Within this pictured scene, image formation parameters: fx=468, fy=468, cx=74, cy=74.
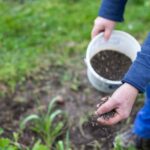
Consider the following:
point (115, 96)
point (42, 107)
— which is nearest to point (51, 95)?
point (42, 107)

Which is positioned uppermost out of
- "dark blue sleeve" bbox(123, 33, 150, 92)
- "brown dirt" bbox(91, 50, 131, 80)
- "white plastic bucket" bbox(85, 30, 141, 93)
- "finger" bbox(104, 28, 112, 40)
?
"dark blue sleeve" bbox(123, 33, 150, 92)

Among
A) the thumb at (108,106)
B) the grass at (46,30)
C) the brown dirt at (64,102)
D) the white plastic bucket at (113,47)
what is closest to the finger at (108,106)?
the thumb at (108,106)

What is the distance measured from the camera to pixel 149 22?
3.53 metres

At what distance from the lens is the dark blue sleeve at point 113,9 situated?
2.19 meters

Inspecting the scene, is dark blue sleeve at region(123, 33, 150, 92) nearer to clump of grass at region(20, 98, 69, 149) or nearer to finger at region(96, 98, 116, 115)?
finger at region(96, 98, 116, 115)

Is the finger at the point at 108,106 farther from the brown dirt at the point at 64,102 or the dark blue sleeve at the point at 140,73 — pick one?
the brown dirt at the point at 64,102

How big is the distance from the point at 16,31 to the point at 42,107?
0.89 m

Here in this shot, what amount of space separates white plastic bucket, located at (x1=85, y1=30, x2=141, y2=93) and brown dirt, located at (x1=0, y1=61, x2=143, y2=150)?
0.91 feet

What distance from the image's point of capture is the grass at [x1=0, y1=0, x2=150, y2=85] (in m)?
3.14

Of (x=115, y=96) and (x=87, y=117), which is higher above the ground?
(x=115, y=96)

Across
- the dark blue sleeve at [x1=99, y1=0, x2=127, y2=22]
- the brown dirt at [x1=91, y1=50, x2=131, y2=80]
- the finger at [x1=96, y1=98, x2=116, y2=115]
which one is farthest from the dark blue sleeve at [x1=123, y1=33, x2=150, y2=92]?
the brown dirt at [x1=91, y1=50, x2=131, y2=80]

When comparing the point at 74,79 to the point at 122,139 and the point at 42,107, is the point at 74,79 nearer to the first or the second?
the point at 42,107

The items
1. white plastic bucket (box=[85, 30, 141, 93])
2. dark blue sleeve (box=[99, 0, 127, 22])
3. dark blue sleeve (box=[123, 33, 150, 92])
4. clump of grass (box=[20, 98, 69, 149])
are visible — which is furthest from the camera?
clump of grass (box=[20, 98, 69, 149])

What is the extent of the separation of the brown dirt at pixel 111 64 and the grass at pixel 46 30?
0.73m
